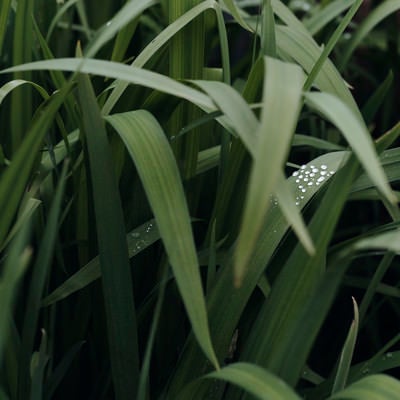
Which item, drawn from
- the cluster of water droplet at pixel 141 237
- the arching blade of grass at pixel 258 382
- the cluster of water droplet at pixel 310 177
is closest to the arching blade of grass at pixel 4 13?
the cluster of water droplet at pixel 141 237

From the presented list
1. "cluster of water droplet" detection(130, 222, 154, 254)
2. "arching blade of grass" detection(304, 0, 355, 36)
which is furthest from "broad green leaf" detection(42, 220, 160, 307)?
"arching blade of grass" detection(304, 0, 355, 36)

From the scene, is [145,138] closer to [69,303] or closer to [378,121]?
[69,303]

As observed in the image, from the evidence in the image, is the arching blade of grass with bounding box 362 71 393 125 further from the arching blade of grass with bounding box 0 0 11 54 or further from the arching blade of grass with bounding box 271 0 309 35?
the arching blade of grass with bounding box 0 0 11 54

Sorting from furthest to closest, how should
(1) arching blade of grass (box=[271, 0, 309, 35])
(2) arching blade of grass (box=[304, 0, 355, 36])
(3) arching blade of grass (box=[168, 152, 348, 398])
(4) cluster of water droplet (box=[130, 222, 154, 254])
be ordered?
(2) arching blade of grass (box=[304, 0, 355, 36]) → (1) arching blade of grass (box=[271, 0, 309, 35]) → (4) cluster of water droplet (box=[130, 222, 154, 254]) → (3) arching blade of grass (box=[168, 152, 348, 398])

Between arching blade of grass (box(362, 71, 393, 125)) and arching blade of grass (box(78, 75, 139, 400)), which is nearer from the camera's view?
arching blade of grass (box(78, 75, 139, 400))

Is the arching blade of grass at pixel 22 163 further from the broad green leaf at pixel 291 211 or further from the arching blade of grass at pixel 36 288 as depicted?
the broad green leaf at pixel 291 211

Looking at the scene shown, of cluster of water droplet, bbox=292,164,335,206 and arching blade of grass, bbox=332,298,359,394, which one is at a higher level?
cluster of water droplet, bbox=292,164,335,206
